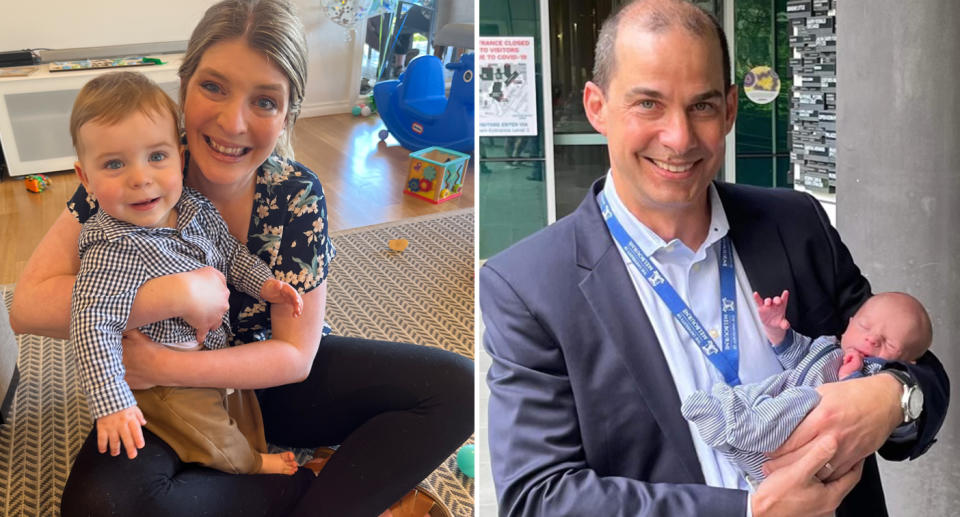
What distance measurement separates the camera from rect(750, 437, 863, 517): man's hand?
1.02 m

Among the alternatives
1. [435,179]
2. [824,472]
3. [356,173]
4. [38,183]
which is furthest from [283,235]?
[435,179]

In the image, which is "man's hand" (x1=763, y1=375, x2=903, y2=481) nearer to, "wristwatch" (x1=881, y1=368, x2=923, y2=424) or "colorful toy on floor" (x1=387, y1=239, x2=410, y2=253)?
"wristwatch" (x1=881, y1=368, x2=923, y2=424)

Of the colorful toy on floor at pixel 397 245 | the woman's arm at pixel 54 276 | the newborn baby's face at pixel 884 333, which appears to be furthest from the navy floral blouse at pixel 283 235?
the colorful toy on floor at pixel 397 245

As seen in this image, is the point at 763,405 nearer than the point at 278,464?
Yes

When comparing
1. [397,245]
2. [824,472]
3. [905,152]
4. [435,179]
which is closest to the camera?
[824,472]

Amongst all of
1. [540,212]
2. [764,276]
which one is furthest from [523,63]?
[764,276]

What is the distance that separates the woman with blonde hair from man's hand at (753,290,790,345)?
2.06 ft

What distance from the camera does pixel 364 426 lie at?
1.57 metres

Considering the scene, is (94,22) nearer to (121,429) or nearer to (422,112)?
(121,429)

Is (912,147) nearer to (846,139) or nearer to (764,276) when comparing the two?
(846,139)

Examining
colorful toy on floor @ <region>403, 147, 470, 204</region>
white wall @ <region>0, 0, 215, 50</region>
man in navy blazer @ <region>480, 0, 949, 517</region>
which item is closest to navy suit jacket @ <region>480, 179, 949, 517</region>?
man in navy blazer @ <region>480, 0, 949, 517</region>

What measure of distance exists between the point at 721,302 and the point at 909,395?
0.25 m

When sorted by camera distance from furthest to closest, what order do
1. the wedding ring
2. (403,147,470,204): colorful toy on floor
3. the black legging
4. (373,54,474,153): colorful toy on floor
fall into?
(373,54,474,153): colorful toy on floor < (403,147,470,204): colorful toy on floor < the black legging < the wedding ring

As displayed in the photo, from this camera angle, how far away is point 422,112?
180 inches
